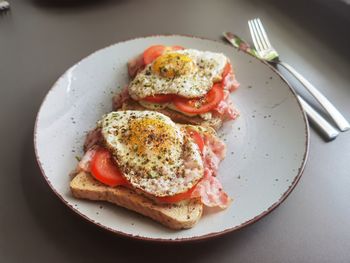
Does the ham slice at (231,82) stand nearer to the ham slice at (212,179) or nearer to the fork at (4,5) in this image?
the ham slice at (212,179)

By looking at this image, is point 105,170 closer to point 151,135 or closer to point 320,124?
point 151,135

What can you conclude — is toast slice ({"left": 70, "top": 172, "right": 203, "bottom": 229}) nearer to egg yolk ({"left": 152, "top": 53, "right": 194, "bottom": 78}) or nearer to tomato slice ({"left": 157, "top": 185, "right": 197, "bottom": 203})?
tomato slice ({"left": 157, "top": 185, "right": 197, "bottom": 203})

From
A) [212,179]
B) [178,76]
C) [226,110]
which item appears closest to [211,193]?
[212,179]

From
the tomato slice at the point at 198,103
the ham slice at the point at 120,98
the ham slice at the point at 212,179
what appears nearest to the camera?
the ham slice at the point at 212,179

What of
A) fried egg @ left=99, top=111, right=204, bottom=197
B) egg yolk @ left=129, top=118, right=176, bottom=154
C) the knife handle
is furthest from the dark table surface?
egg yolk @ left=129, top=118, right=176, bottom=154

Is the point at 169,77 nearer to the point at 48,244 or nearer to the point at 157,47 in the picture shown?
the point at 157,47

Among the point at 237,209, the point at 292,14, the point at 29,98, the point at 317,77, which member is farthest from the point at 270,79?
the point at 29,98

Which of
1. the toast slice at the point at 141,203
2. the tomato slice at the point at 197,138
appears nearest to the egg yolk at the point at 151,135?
the tomato slice at the point at 197,138
